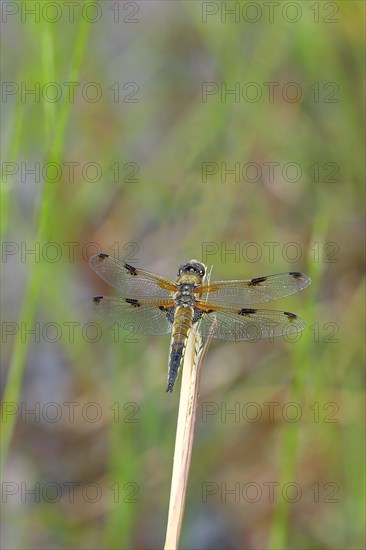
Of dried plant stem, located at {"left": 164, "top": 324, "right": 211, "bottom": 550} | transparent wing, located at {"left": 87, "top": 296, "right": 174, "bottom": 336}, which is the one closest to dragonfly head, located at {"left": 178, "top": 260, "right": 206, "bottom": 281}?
transparent wing, located at {"left": 87, "top": 296, "right": 174, "bottom": 336}

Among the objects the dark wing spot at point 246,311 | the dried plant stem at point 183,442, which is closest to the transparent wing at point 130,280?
the dark wing spot at point 246,311

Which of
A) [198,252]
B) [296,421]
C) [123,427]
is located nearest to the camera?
[296,421]

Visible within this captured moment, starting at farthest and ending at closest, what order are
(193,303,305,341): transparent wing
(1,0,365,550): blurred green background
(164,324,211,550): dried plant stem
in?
(1,0,365,550): blurred green background → (193,303,305,341): transparent wing → (164,324,211,550): dried plant stem

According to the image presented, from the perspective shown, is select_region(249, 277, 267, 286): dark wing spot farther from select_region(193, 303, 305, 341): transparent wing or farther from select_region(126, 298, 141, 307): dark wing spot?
select_region(126, 298, 141, 307): dark wing spot

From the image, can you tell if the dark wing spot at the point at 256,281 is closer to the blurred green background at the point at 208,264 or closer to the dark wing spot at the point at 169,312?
the dark wing spot at the point at 169,312

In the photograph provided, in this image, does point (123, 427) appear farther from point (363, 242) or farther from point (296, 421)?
point (363, 242)

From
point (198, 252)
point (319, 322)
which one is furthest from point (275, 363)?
point (198, 252)
